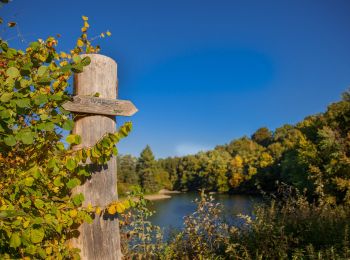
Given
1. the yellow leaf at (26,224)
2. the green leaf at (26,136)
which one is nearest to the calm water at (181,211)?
the yellow leaf at (26,224)

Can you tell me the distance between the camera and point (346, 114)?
88.9 ft

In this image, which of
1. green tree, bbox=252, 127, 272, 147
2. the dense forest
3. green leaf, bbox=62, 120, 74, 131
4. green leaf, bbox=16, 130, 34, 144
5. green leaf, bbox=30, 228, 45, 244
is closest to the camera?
green leaf, bbox=16, 130, 34, 144

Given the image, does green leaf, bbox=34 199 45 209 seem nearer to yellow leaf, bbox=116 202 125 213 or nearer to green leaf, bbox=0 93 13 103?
yellow leaf, bbox=116 202 125 213

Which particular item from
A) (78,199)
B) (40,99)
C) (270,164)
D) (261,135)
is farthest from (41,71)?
(261,135)

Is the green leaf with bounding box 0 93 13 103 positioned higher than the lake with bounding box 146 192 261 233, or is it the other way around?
the green leaf with bounding box 0 93 13 103

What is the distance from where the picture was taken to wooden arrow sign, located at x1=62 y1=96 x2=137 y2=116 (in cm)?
241

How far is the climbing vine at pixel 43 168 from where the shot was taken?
175 centimetres

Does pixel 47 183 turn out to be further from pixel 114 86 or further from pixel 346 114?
pixel 346 114

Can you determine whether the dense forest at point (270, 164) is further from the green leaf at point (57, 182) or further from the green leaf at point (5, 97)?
the green leaf at point (5, 97)

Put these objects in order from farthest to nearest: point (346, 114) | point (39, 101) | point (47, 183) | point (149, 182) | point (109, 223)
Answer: point (149, 182), point (346, 114), point (109, 223), point (47, 183), point (39, 101)

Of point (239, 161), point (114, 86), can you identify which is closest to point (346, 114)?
point (114, 86)

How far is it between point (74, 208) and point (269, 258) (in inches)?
154

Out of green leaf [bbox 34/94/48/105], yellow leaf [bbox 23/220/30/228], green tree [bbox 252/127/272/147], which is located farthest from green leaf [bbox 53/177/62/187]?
green tree [bbox 252/127/272/147]

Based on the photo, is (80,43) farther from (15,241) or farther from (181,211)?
(181,211)
